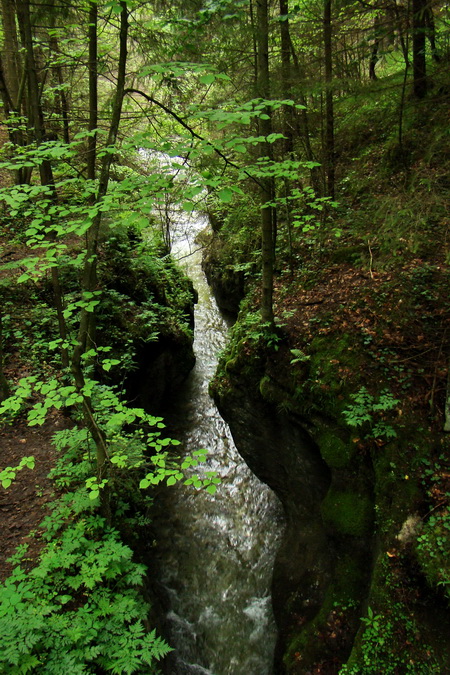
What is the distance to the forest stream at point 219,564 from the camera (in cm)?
588

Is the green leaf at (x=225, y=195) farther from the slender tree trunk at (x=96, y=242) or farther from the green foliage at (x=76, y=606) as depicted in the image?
the green foliage at (x=76, y=606)

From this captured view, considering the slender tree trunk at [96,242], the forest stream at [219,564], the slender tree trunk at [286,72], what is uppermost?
the slender tree trunk at [286,72]

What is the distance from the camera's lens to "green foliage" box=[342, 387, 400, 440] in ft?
16.6

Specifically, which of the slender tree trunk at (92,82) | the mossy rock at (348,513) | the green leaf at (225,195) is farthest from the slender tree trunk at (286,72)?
the mossy rock at (348,513)

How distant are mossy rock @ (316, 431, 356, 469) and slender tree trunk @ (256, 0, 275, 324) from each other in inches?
88.1

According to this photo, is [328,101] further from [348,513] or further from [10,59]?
[10,59]

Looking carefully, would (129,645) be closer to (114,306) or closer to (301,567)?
(301,567)

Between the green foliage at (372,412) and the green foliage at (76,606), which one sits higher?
the green foliage at (372,412)

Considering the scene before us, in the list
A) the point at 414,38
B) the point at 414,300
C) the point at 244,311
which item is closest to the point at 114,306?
the point at 244,311

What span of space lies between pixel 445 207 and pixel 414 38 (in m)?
6.78

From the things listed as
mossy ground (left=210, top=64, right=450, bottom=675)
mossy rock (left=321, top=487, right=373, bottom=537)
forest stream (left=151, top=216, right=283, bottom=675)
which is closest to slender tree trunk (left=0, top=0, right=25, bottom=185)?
mossy ground (left=210, top=64, right=450, bottom=675)

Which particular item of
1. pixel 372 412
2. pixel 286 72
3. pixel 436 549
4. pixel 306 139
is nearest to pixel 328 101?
pixel 306 139

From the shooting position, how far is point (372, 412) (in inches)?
208

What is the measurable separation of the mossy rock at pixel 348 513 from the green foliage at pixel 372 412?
916 millimetres
